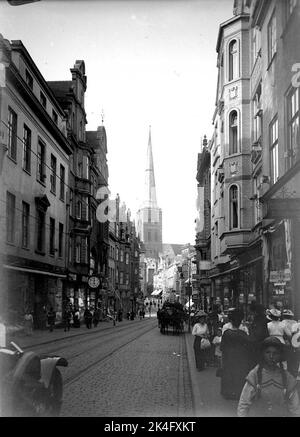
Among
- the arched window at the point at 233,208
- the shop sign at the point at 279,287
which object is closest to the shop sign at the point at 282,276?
the shop sign at the point at 279,287

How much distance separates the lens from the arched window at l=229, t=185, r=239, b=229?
2265 cm

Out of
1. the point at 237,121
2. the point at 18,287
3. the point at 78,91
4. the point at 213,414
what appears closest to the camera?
the point at 213,414

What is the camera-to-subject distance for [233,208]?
76.9 feet

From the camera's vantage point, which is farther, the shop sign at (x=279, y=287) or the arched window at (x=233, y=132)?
the arched window at (x=233, y=132)

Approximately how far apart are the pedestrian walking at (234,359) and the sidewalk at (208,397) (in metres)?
0.21

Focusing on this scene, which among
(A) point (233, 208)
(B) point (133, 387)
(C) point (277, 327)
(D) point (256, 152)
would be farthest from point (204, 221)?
(B) point (133, 387)

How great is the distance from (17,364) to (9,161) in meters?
2.32

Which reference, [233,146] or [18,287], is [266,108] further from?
[18,287]

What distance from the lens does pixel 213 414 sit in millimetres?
5148

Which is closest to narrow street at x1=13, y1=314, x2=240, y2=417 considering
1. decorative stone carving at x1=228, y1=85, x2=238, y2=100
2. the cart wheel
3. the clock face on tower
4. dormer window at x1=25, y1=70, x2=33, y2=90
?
the cart wheel

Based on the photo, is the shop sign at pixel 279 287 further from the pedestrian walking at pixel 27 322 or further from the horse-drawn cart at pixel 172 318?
the horse-drawn cart at pixel 172 318

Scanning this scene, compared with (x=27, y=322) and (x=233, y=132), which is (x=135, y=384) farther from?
(x=233, y=132)

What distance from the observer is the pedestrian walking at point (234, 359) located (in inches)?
308

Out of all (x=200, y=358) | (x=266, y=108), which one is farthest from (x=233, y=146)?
(x=200, y=358)
